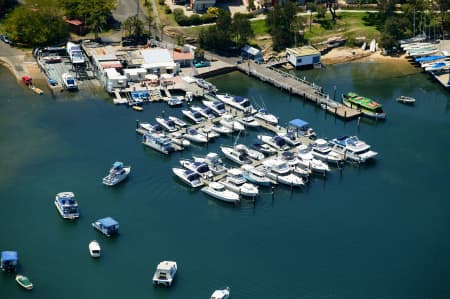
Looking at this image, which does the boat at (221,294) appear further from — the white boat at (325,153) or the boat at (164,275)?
the white boat at (325,153)

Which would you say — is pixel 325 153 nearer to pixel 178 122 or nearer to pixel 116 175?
pixel 178 122

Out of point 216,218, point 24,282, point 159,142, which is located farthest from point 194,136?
point 24,282

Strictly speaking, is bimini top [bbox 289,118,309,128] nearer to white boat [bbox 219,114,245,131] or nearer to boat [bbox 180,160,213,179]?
white boat [bbox 219,114,245,131]

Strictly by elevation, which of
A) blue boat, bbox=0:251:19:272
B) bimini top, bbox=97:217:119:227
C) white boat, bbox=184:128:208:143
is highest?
white boat, bbox=184:128:208:143

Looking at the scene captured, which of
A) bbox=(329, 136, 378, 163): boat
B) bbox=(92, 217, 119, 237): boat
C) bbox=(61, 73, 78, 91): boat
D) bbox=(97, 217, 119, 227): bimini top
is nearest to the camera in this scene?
bbox=(92, 217, 119, 237): boat

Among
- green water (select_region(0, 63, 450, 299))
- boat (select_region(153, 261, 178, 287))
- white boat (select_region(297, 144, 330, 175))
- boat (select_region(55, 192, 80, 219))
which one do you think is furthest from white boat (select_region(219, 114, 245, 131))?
boat (select_region(153, 261, 178, 287))
